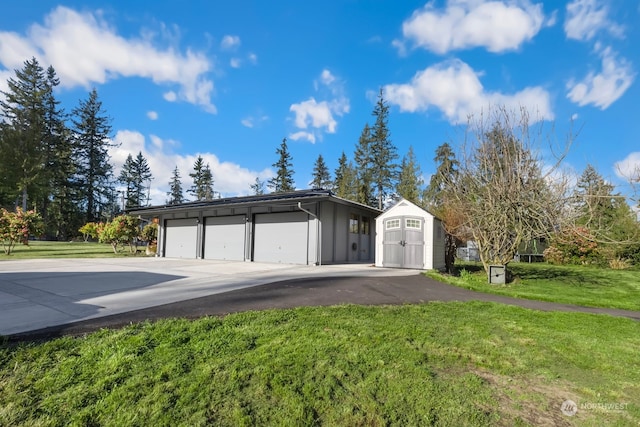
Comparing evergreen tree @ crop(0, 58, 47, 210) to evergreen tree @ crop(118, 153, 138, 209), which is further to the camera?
evergreen tree @ crop(118, 153, 138, 209)

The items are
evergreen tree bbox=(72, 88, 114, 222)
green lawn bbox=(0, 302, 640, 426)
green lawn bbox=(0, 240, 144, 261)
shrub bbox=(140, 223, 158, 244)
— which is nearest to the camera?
green lawn bbox=(0, 302, 640, 426)

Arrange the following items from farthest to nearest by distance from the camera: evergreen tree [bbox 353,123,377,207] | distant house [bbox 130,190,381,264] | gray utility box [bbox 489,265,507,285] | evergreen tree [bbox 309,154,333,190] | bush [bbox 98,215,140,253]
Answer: evergreen tree [bbox 309,154,333,190] → evergreen tree [bbox 353,123,377,207] → bush [bbox 98,215,140,253] → distant house [bbox 130,190,381,264] → gray utility box [bbox 489,265,507,285]

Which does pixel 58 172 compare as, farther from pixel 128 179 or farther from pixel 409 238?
pixel 409 238

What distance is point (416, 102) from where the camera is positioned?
48.3 ft

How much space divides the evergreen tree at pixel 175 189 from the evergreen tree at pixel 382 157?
40.1 meters

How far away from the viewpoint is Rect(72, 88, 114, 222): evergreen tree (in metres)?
40.2

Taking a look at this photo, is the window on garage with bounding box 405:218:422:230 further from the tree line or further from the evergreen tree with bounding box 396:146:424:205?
the evergreen tree with bounding box 396:146:424:205

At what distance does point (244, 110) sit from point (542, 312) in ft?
43.3

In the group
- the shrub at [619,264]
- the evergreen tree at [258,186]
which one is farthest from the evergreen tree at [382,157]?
the evergreen tree at [258,186]

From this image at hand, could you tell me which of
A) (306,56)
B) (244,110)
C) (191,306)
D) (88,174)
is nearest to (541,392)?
(191,306)

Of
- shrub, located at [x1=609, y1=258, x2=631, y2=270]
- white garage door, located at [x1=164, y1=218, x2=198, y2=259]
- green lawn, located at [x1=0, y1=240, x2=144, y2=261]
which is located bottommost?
green lawn, located at [x1=0, y1=240, x2=144, y2=261]

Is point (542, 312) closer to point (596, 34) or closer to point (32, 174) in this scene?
point (596, 34)

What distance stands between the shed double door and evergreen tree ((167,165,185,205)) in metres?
53.7

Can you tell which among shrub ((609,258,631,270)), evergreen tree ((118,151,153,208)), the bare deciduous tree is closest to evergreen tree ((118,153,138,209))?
evergreen tree ((118,151,153,208))
